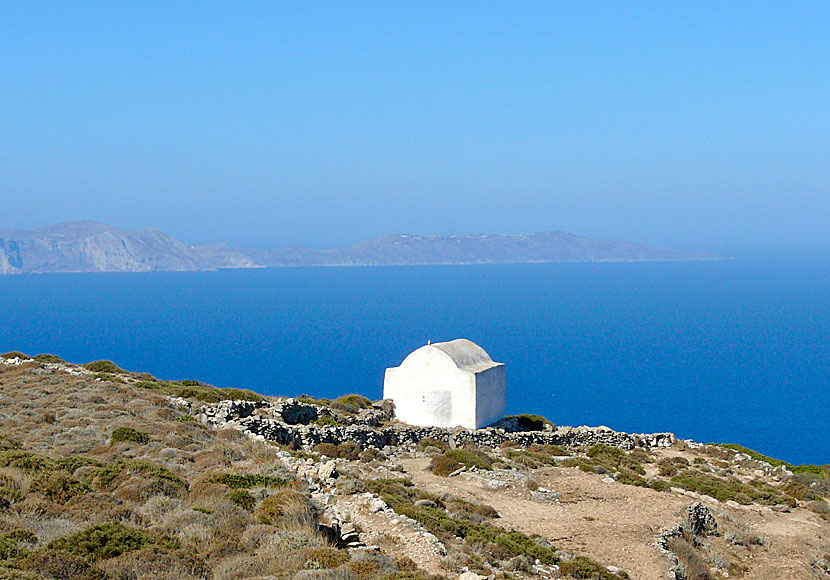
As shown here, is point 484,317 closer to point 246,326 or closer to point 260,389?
point 246,326

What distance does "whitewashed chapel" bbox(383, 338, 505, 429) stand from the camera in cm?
3073

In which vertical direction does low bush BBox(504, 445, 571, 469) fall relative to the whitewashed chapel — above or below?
below

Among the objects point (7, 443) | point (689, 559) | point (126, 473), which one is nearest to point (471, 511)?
point (689, 559)

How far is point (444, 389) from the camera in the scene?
31.2 m

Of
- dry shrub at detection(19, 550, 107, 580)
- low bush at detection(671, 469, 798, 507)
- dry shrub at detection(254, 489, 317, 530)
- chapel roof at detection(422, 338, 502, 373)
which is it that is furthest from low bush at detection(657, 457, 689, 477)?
dry shrub at detection(19, 550, 107, 580)

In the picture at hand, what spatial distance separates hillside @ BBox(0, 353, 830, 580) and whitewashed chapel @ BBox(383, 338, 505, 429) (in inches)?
63.1

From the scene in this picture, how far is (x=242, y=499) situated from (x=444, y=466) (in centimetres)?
967

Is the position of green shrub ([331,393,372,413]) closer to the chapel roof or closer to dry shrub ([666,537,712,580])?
the chapel roof

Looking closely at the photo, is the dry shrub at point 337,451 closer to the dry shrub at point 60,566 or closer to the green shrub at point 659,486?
the green shrub at point 659,486

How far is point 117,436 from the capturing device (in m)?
17.7

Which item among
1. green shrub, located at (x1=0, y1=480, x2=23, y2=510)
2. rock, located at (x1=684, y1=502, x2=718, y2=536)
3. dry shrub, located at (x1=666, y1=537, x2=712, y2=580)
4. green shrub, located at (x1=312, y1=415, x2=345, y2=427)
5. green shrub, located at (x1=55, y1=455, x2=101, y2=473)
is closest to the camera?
green shrub, located at (x1=0, y1=480, x2=23, y2=510)

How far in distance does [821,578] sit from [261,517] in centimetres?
1272

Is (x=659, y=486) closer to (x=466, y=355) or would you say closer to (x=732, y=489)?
(x=732, y=489)

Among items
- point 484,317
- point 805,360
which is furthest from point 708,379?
point 484,317
